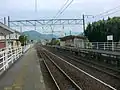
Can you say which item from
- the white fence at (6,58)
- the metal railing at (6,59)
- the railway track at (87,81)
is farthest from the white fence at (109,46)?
the railway track at (87,81)

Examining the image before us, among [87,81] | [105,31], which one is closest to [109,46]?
[87,81]

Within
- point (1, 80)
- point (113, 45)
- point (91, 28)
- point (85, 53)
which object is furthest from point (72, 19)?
point (1, 80)

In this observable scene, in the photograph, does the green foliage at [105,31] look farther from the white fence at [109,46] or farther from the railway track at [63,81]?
the railway track at [63,81]

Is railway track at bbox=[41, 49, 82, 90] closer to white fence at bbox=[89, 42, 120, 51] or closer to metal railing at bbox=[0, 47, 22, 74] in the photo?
metal railing at bbox=[0, 47, 22, 74]

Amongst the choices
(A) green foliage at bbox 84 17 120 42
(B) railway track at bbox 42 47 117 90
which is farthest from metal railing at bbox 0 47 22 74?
(A) green foliage at bbox 84 17 120 42

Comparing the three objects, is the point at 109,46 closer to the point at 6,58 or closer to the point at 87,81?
the point at 6,58

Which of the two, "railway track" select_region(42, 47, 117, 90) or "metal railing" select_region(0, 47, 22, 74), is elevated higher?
"metal railing" select_region(0, 47, 22, 74)

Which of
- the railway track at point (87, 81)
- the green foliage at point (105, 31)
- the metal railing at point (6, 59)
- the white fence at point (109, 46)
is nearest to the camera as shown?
the railway track at point (87, 81)

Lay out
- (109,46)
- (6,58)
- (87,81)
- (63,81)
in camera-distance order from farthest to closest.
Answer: (109,46) < (6,58) < (63,81) < (87,81)

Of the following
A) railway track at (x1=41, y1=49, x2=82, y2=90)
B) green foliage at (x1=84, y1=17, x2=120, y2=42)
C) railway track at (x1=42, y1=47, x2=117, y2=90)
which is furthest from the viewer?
green foliage at (x1=84, y1=17, x2=120, y2=42)

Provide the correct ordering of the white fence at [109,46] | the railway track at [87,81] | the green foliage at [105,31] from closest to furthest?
the railway track at [87,81] → the white fence at [109,46] → the green foliage at [105,31]

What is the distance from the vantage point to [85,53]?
40.0 metres

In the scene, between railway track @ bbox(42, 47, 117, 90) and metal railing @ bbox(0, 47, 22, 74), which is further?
metal railing @ bbox(0, 47, 22, 74)

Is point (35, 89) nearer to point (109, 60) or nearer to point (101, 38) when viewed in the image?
point (109, 60)
